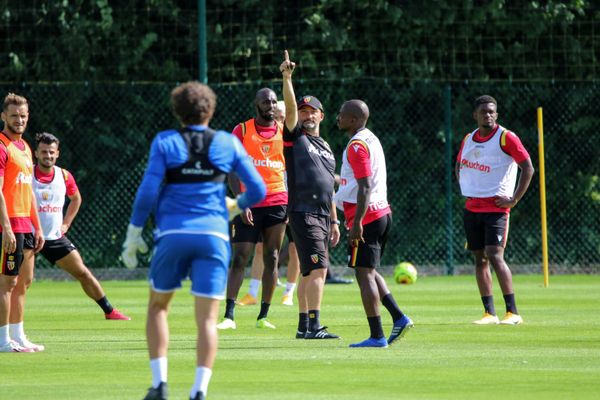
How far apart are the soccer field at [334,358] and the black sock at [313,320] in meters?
0.21

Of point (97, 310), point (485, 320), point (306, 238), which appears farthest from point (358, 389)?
point (97, 310)

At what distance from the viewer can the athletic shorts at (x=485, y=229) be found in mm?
14508

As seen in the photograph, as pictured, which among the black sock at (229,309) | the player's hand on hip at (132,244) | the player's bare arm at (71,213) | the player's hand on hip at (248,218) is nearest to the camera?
the player's hand on hip at (132,244)

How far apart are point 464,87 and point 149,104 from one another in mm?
5638

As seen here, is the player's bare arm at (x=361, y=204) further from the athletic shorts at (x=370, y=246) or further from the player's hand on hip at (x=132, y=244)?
the player's hand on hip at (x=132, y=244)

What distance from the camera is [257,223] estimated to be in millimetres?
14484

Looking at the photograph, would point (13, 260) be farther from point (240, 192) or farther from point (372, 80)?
point (372, 80)

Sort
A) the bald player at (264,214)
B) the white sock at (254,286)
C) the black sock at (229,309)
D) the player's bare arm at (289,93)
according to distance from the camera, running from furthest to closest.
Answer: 1. the white sock at (254,286)
2. the bald player at (264,214)
3. the black sock at (229,309)
4. the player's bare arm at (289,93)

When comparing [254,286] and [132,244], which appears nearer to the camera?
[132,244]

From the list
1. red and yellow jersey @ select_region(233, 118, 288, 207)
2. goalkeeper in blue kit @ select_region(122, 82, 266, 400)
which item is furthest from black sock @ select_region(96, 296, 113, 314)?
goalkeeper in blue kit @ select_region(122, 82, 266, 400)

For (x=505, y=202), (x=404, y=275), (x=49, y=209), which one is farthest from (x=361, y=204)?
(x=404, y=275)

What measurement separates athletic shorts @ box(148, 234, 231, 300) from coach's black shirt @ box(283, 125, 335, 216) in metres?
4.36

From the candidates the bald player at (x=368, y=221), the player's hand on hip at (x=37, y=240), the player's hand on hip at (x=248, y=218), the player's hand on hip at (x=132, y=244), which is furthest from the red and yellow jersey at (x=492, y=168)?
the player's hand on hip at (x=132, y=244)

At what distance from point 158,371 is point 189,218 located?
96 cm
